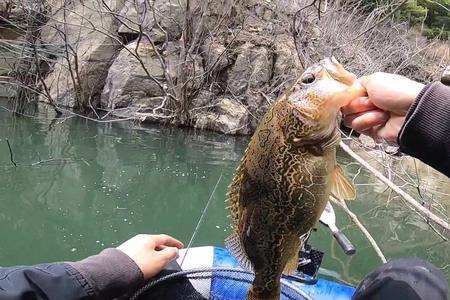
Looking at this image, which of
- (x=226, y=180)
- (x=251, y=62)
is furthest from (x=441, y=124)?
(x=251, y=62)

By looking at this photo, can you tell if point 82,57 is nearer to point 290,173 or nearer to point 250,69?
point 250,69

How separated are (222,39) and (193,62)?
1.54m

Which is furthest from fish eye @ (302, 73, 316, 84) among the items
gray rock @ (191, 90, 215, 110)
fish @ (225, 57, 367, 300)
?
gray rock @ (191, 90, 215, 110)

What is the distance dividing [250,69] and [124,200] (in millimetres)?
6721

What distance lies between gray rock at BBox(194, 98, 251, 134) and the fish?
10.7 m

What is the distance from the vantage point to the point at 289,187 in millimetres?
1231

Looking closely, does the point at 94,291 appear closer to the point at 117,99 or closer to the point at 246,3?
the point at 117,99

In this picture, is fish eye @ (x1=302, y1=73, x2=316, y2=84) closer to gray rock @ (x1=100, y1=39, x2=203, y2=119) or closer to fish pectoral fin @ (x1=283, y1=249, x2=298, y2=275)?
fish pectoral fin @ (x1=283, y1=249, x2=298, y2=275)

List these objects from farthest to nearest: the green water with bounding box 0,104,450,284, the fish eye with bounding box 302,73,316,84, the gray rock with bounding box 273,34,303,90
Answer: the gray rock with bounding box 273,34,303,90 < the green water with bounding box 0,104,450,284 < the fish eye with bounding box 302,73,316,84

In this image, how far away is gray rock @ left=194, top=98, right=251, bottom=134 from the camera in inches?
477

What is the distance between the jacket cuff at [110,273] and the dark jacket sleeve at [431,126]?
35.3 inches

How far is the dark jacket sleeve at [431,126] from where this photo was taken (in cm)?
112

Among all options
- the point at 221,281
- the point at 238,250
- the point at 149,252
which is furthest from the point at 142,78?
the point at 238,250

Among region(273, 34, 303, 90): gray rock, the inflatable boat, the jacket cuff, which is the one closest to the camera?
the jacket cuff
